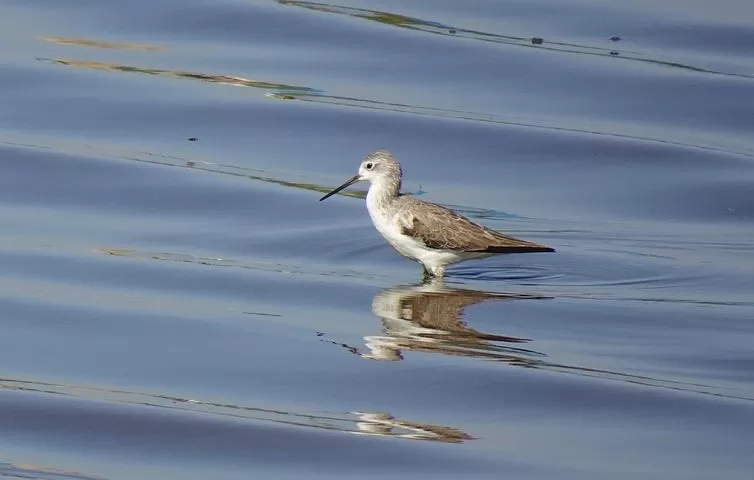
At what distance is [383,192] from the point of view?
38.5ft

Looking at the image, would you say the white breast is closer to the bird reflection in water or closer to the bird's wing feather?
the bird's wing feather

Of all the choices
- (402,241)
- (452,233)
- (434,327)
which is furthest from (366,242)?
(434,327)

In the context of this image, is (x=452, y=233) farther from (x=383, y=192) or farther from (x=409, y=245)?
Result: (x=383, y=192)

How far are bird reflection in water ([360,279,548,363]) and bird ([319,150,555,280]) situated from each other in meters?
0.30

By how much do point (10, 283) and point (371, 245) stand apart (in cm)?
289

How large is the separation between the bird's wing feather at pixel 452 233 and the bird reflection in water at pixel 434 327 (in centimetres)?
33

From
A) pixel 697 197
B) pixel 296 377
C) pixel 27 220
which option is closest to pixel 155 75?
pixel 27 220

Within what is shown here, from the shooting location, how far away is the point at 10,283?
10148 mm

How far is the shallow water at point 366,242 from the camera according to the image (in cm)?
788

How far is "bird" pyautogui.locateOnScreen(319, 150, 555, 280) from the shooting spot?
436 inches

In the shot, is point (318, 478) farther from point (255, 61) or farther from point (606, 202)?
point (255, 61)

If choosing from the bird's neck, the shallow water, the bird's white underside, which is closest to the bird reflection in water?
the shallow water

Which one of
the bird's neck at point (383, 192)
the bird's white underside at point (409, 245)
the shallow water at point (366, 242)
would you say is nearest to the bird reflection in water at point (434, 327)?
the shallow water at point (366, 242)

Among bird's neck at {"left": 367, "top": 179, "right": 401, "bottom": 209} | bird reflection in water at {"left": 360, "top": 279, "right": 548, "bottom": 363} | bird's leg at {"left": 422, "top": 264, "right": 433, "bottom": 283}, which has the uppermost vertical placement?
bird's neck at {"left": 367, "top": 179, "right": 401, "bottom": 209}
